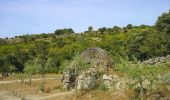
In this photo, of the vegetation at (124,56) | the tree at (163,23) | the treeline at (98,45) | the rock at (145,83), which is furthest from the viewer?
the tree at (163,23)

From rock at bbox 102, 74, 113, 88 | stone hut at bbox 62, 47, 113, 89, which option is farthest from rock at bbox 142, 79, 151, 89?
stone hut at bbox 62, 47, 113, 89

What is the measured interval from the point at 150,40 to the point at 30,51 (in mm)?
58413

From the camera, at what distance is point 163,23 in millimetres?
88812

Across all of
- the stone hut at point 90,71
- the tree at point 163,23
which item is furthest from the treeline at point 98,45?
the stone hut at point 90,71

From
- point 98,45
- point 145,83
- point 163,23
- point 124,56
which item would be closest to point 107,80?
point 145,83

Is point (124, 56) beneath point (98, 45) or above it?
beneath

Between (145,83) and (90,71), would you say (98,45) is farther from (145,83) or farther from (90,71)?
(145,83)

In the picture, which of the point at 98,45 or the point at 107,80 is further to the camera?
the point at 98,45

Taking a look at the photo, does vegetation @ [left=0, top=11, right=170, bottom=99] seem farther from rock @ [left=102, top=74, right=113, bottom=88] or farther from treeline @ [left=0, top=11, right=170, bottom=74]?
rock @ [left=102, top=74, right=113, bottom=88]

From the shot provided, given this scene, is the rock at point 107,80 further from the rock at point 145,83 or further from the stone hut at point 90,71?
the rock at point 145,83

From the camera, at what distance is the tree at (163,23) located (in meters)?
86.4

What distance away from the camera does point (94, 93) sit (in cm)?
5494

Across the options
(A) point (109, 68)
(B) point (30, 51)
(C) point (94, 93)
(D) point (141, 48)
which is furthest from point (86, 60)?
(B) point (30, 51)

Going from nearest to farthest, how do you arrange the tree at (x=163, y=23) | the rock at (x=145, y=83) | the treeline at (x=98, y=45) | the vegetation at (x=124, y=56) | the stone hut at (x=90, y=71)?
the vegetation at (x=124, y=56) < the rock at (x=145, y=83) < the stone hut at (x=90, y=71) < the treeline at (x=98, y=45) < the tree at (x=163, y=23)
